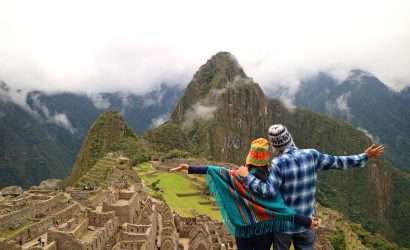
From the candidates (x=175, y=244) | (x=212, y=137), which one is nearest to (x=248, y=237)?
(x=175, y=244)

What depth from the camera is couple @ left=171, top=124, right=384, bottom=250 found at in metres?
6.24

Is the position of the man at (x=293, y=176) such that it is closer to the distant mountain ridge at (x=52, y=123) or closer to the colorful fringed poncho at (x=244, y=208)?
the colorful fringed poncho at (x=244, y=208)

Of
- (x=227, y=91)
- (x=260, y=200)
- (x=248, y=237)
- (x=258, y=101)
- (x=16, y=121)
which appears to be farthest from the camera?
(x=258, y=101)

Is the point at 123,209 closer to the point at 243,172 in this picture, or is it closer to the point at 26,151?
the point at 243,172

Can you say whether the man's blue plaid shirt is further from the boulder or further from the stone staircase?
the stone staircase

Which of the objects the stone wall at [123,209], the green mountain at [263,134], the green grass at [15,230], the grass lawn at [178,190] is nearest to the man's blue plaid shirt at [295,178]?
the green grass at [15,230]

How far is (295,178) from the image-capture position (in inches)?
247

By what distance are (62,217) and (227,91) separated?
445 ft

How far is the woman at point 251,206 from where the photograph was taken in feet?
20.7

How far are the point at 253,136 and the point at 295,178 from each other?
167m

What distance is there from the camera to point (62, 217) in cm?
2094

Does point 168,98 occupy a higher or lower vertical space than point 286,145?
higher

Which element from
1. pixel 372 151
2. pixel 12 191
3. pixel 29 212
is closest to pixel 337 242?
pixel 29 212

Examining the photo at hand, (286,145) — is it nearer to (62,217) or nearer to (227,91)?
(62,217)
